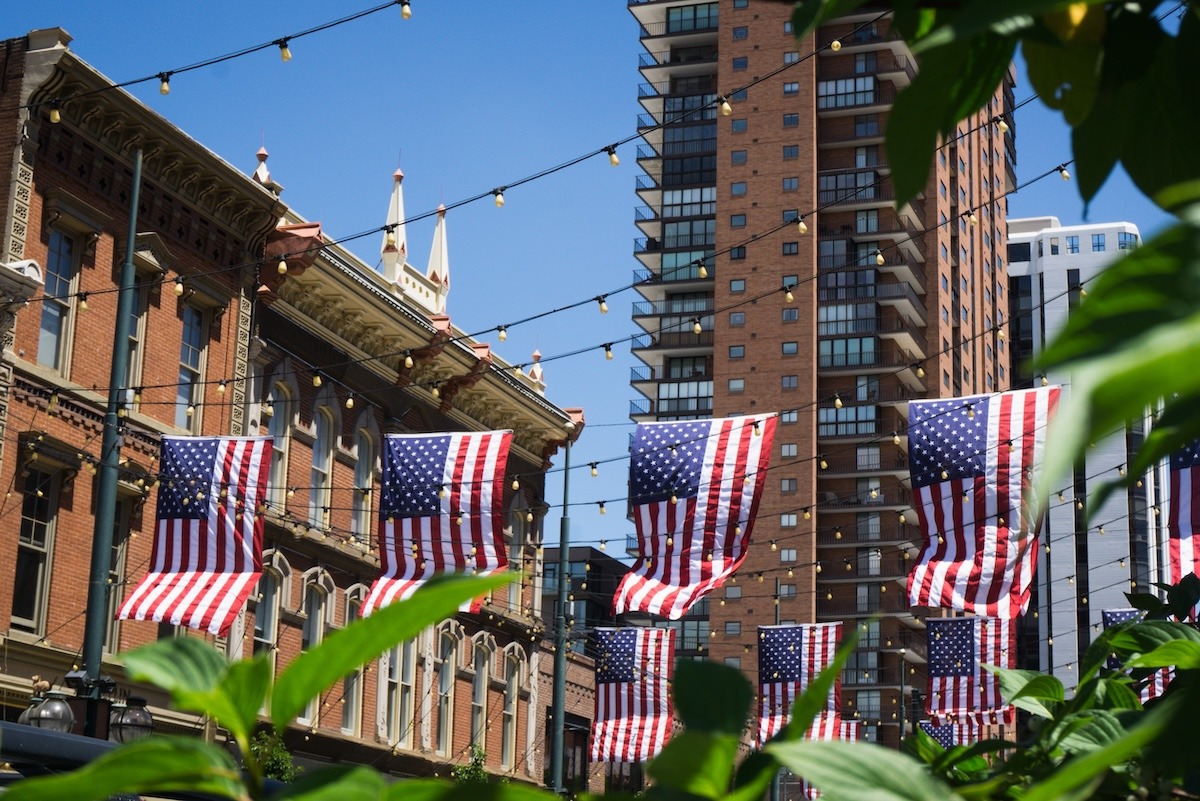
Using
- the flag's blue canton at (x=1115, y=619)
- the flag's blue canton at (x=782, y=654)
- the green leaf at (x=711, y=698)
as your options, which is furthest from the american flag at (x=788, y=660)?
the green leaf at (x=711, y=698)

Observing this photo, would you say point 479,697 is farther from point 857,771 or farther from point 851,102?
point 851,102

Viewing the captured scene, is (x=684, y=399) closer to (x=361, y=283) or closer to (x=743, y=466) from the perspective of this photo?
(x=361, y=283)

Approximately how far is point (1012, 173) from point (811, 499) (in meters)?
44.7

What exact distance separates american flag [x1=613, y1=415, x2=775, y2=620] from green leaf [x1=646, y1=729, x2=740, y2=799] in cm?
2160

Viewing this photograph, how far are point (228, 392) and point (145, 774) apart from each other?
27.7 metres

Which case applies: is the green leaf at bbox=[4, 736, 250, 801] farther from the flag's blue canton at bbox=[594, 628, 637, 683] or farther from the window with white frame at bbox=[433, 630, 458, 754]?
the window with white frame at bbox=[433, 630, 458, 754]

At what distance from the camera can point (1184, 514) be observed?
2045cm

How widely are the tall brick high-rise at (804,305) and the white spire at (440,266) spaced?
4061cm

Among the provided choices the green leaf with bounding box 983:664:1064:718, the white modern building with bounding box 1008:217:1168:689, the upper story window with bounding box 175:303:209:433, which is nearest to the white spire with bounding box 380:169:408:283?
the upper story window with bounding box 175:303:209:433

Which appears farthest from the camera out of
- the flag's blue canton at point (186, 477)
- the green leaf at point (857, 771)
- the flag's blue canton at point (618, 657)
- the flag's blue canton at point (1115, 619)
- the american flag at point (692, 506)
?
the flag's blue canton at point (618, 657)

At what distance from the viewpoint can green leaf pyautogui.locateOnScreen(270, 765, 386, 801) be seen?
84 cm

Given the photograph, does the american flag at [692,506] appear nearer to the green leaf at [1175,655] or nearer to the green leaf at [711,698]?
the green leaf at [1175,655]

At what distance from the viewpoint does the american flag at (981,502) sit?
69.4ft

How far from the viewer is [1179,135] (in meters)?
1.07
